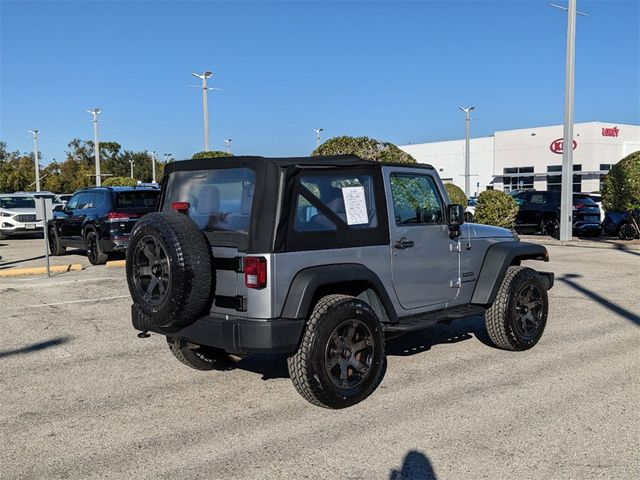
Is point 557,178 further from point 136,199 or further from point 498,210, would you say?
point 136,199

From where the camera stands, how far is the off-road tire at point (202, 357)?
5.84 meters

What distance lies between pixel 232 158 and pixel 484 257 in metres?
2.82

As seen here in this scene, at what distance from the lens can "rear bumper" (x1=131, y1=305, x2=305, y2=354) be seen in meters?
4.50

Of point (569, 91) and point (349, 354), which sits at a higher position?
point (569, 91)

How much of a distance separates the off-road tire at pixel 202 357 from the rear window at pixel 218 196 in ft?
4.13

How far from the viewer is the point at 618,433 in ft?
14.2

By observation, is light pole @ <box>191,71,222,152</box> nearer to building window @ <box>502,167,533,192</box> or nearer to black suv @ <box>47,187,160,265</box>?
black suv @ <box>47,187,160,265</box>

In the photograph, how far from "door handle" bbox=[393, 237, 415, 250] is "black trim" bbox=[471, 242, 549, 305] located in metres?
Answer: 1.15

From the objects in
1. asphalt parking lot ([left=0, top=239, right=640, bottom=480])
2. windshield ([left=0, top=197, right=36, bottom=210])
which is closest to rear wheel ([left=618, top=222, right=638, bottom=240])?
asphalt parking lot ([left=0, top=239, right=640, bottom=480])

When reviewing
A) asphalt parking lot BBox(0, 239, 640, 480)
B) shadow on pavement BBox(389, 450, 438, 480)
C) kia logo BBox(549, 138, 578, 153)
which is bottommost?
shadow on pavement BBox(389, 450, 438, 480)

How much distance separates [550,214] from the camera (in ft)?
72.1

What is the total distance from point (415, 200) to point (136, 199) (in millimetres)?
9057

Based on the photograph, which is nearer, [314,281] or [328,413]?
[314,281]

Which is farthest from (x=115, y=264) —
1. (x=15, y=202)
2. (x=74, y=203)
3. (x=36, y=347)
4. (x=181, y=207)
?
(x=15, y=202)
